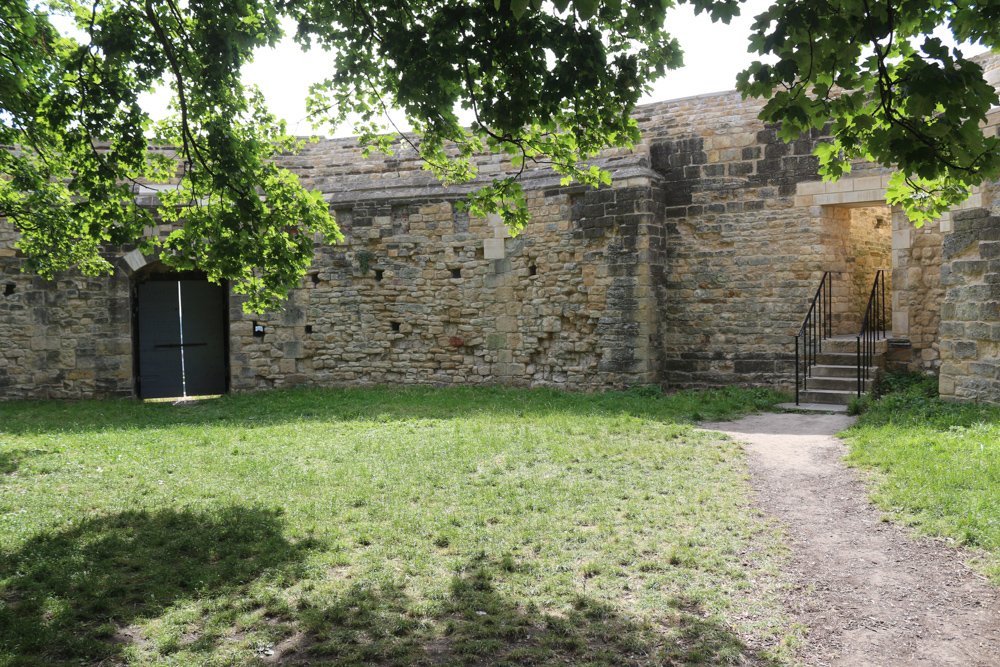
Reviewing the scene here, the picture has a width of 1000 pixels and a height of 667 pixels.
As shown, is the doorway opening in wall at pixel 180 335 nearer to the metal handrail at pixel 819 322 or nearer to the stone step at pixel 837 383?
the metal handrail at pixel 819 322

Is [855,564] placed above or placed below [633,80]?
below

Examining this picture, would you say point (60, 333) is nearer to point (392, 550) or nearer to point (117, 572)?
point (117, 572)

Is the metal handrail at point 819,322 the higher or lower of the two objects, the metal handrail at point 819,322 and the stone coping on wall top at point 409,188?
the lower

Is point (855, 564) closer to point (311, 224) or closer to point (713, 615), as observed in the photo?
point (713, 615)

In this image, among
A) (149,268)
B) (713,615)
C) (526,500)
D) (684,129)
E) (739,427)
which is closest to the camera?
(713,615)

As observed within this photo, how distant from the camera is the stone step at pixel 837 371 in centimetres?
970

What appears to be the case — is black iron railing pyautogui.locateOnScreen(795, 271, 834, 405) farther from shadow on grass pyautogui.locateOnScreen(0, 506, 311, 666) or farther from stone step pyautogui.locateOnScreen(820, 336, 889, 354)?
shadow on grass pyautogui.locateOnScreen(0, 506, 311, 666)

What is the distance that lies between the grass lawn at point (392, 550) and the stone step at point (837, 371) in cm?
279

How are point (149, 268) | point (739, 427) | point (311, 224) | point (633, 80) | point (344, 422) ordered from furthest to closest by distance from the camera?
point (149, 268) → point (344, 422) → point (739, 427) → point (311, 224) → point (633, 80)

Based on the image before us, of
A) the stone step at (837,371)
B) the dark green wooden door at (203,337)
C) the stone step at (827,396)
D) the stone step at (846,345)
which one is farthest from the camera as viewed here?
the dark green wooden door at (203,337)

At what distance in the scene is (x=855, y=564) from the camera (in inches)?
170

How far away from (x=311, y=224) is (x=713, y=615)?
495 centimetres

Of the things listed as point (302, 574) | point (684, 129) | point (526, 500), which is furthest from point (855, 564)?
point (684, 129)

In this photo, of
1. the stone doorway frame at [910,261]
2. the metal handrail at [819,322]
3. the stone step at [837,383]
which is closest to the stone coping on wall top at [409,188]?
the stone doorway frame at [910,261]
